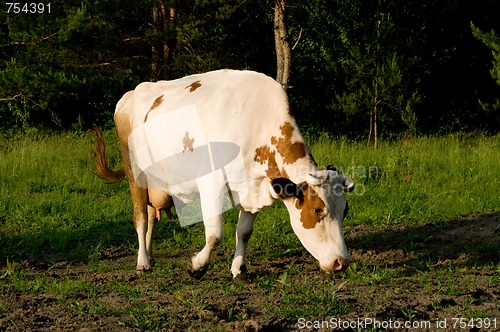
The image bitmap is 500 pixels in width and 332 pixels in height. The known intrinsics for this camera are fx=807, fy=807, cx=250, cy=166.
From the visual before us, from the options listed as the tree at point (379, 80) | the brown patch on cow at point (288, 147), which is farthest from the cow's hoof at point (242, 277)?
the tree at point (379, 80)

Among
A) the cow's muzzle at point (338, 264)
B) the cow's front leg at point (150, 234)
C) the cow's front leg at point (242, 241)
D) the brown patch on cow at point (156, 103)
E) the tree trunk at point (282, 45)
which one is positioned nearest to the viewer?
the cow's muzzle at point (338, 264)

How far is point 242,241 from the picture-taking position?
7.83 metres

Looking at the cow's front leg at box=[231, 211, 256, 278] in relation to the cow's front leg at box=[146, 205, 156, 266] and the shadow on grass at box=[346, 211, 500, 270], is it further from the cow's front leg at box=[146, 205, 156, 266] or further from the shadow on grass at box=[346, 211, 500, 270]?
the shadow on grass at box=[346, 211, 500, 270]

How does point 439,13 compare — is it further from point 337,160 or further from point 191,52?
point 337,160

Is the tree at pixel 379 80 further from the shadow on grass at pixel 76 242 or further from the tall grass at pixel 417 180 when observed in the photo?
the shadow on grass at pixel 76 242

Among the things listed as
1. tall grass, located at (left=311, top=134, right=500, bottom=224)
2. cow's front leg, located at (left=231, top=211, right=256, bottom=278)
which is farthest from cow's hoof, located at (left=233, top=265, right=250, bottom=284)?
tall grass, located at (left=311, top=134, right=500, bottom=224)

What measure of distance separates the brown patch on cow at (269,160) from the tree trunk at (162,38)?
15.7 meters

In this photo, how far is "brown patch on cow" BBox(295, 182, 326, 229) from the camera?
6898 mm

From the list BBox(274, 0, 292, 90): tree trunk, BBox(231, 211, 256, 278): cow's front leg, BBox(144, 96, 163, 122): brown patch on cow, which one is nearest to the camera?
BBox(231, 211, 256, 278): cow's front leg

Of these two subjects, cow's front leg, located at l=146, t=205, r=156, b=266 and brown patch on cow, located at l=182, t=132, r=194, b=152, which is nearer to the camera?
brown patch on cow, located at l=182, t=132, r=194, b=152

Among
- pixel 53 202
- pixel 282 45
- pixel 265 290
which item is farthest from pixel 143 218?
pixel 282 45

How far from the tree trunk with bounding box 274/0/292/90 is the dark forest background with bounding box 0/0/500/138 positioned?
0.19 metres

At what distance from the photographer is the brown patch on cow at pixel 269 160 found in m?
7.26

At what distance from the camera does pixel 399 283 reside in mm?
6977
